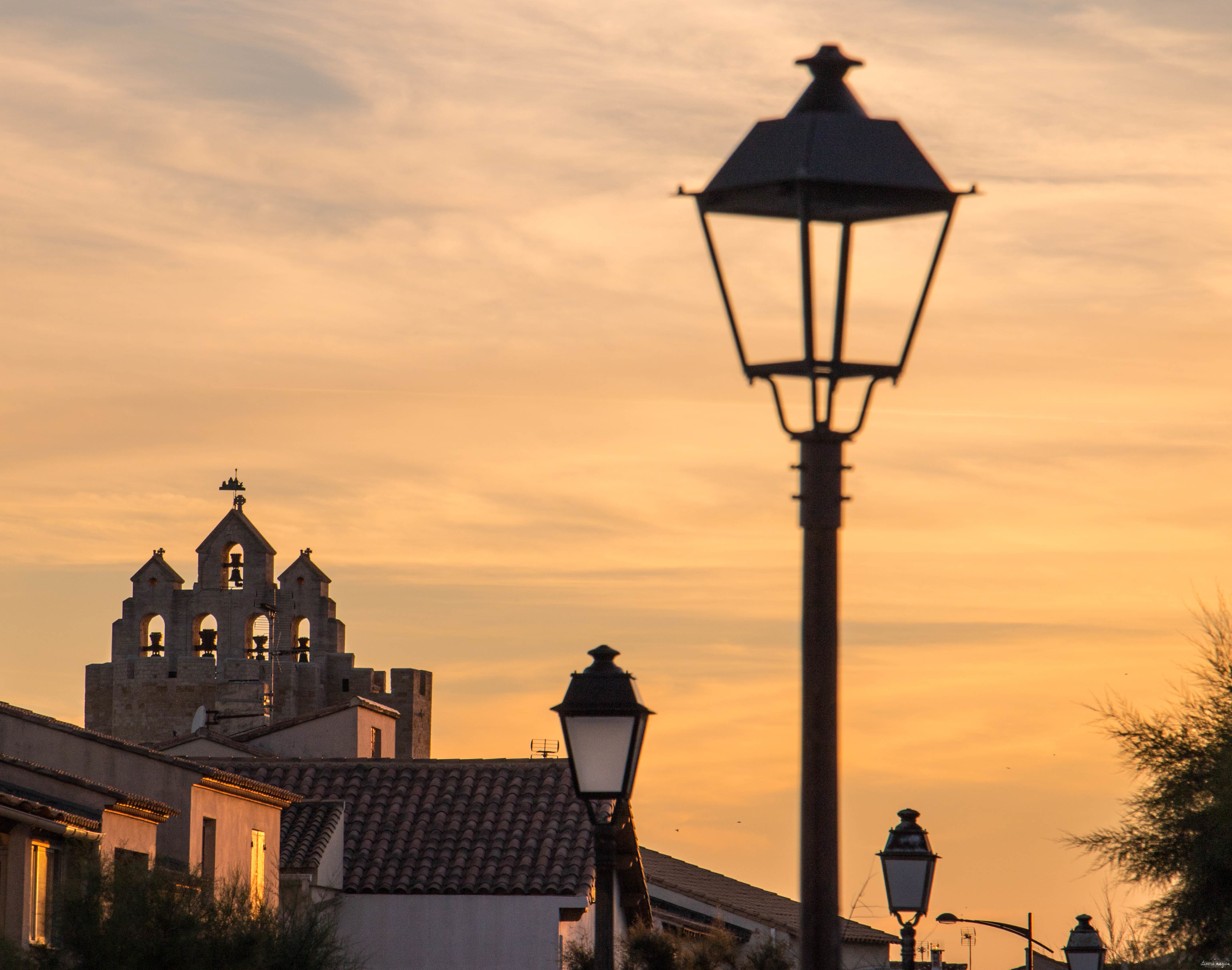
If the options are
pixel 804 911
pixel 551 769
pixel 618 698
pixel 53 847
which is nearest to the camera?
pixel 804 911

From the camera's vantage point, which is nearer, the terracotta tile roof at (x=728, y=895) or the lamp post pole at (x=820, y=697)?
the lamp post pole at (x=820, y=697)

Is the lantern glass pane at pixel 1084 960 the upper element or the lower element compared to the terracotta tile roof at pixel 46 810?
lower

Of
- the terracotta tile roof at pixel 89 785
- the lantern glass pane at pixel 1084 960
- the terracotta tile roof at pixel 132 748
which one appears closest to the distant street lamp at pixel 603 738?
the lantern glass pane at pixel 1084 960

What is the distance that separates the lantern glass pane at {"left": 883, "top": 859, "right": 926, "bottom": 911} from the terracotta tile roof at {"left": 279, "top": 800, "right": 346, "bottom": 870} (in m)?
19.8

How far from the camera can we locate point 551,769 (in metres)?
38.8

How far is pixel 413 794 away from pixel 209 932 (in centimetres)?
1868

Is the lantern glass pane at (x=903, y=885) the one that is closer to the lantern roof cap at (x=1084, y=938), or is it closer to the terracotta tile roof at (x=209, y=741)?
the lantern roof cap at (x=1084, y=938)

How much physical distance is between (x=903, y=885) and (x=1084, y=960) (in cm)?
691

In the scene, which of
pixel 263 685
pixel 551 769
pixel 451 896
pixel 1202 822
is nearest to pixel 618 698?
pixel 1202 822

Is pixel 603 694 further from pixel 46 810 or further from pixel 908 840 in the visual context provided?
pixel 46 810

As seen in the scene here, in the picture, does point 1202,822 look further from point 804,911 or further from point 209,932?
point 804,911

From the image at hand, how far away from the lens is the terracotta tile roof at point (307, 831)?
3456cm

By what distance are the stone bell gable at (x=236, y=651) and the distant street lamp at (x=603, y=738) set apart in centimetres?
7032

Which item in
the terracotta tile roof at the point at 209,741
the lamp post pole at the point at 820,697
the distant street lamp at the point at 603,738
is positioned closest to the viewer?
the lamp post pole at the point at 820,697
